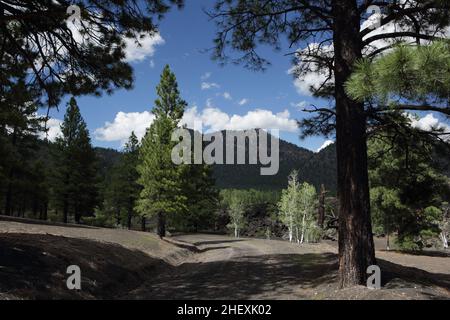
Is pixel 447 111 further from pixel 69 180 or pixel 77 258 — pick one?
pixel 69 180

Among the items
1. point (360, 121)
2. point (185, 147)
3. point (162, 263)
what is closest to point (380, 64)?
point (360, 121)

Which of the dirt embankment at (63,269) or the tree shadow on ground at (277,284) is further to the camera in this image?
the tree shadow on ground at (277,284)

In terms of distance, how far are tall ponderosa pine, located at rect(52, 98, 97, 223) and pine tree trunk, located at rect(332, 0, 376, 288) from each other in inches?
1455

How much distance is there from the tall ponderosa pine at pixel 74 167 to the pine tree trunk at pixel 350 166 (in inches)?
1455

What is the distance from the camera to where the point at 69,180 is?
42.8 meters

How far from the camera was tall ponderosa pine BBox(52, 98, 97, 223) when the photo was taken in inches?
1672

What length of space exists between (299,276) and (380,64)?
8.00 m

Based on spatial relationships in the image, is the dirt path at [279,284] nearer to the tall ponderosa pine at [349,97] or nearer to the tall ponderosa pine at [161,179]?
the tall ponderosa pine at [349,97]

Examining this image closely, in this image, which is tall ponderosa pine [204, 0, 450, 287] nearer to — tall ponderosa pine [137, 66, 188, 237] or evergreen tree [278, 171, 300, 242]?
tall ponderosa pine [137, 66, 188, 237]

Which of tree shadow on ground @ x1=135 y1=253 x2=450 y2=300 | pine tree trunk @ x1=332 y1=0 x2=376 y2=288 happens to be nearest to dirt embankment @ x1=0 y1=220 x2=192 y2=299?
tree shadow on ground @ x1=135 y1=253 x2=450 y2=300

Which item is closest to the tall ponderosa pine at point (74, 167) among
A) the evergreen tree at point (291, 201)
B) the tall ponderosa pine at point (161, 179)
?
the tall ponderosa pine at point (161, 179)

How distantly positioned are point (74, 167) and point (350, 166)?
38549mm

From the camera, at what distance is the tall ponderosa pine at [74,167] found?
4247 cm
